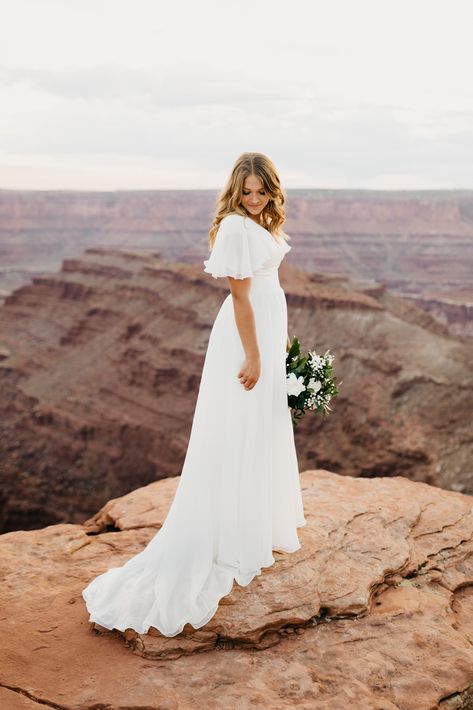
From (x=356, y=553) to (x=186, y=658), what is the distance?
1719 mm

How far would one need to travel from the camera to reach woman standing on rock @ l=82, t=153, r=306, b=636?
14.3 ft

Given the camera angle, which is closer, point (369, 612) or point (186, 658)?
point (186, 658)

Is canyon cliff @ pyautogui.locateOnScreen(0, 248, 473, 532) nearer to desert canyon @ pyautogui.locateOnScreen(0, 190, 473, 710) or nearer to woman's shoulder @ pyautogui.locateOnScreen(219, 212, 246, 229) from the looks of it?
desert canyon @ pyautogui.locateOnScreen(0, 190, 473, 710)

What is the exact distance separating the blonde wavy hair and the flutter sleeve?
0.10 meters

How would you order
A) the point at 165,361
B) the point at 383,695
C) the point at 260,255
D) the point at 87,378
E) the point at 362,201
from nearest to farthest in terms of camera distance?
the point at 383,695 < the point at 260,255 < the point at 165,361 < the point at 87,378 < the point at 362,201

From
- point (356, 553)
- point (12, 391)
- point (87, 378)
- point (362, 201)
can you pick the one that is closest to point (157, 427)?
point (87, 378)

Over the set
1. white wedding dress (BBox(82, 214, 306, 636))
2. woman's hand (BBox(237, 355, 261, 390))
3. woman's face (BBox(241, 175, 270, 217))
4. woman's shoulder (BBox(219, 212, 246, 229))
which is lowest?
white wedding dress (BBox(82, 214, 306, 636))

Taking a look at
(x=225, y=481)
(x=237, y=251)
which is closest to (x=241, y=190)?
(x=237, y=251)

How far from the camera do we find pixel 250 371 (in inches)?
175

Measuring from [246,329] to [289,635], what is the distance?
6.71 ft

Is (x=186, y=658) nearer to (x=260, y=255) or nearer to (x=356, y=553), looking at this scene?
(x=356, y=553)

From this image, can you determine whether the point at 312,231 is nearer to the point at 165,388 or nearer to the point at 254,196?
the point at 165,388

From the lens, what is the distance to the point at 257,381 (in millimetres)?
4547

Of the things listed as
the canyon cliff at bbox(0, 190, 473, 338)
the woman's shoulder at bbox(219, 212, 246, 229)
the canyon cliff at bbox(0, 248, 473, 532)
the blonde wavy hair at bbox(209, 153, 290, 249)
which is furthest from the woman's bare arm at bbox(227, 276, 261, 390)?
the canyon cliff at bbox(0, 190, 473, 338)
